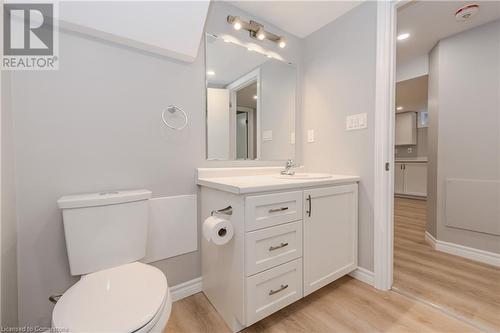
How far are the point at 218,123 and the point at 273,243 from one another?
964mm

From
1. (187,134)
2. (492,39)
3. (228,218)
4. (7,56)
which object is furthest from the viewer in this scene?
(492,39)

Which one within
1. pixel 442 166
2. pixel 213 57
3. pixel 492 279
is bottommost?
pixel 492 279

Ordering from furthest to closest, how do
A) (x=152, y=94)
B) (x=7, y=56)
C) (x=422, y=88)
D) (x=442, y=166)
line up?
(x=422, y=88), (x=442, y=166), (x=152, y=94), (x=7, y=56)

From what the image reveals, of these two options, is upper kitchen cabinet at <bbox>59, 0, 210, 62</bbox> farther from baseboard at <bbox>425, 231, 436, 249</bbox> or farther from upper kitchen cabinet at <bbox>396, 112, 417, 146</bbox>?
upper kitchen cabinet at <bbox>396, 112, 417, 146</bbox>

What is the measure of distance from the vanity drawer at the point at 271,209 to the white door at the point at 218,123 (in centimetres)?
65

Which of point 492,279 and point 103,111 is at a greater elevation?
point 103,111

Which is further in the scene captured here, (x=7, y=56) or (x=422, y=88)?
(x=422, y=88)

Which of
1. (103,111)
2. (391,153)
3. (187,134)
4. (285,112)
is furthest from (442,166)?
(103,111)

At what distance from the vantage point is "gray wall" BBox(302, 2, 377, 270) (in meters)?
1.59

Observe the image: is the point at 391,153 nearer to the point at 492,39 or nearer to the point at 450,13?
the point at 450,13

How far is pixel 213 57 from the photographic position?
5.17 feet

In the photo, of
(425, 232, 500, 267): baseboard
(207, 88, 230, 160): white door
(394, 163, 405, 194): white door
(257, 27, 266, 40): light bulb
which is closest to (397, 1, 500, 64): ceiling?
(257, 27, 266, 40): light bulb

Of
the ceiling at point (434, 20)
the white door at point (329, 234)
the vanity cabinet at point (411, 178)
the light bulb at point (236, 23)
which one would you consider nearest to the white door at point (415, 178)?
the vanity cabinet at point (411, 178)

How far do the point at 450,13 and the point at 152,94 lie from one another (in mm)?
2546
